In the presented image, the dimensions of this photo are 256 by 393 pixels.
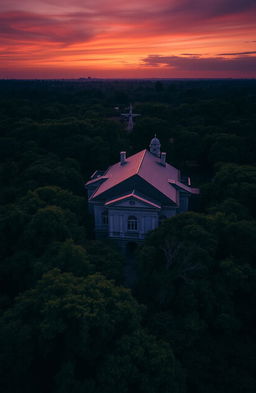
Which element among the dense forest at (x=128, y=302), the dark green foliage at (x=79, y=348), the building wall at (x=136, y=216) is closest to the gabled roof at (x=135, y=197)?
the building wall at (x=136, y=216)

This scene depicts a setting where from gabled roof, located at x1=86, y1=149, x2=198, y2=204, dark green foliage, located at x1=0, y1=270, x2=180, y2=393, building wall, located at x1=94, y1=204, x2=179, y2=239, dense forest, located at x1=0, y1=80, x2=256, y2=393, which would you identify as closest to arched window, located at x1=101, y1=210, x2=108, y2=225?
dense forest, located at x1=0, y1=80, x2=256, y2=393

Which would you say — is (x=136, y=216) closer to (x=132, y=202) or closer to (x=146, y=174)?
(x=132, y=202)

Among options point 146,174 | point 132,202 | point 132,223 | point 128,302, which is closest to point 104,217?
point 132,223

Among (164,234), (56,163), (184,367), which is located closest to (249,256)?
(164,234)

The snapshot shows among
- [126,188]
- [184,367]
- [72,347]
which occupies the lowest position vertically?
[184,367]

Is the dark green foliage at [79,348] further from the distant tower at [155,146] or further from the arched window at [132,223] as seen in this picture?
the distant tower at [155,146]

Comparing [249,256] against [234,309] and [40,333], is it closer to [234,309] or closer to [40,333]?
[234,309]

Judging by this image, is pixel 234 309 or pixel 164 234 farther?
pixel 164 234

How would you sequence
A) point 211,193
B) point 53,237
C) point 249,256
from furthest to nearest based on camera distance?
point 211,193, point 53,237, point 249,256

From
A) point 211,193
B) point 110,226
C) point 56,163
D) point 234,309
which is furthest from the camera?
point 56,163
